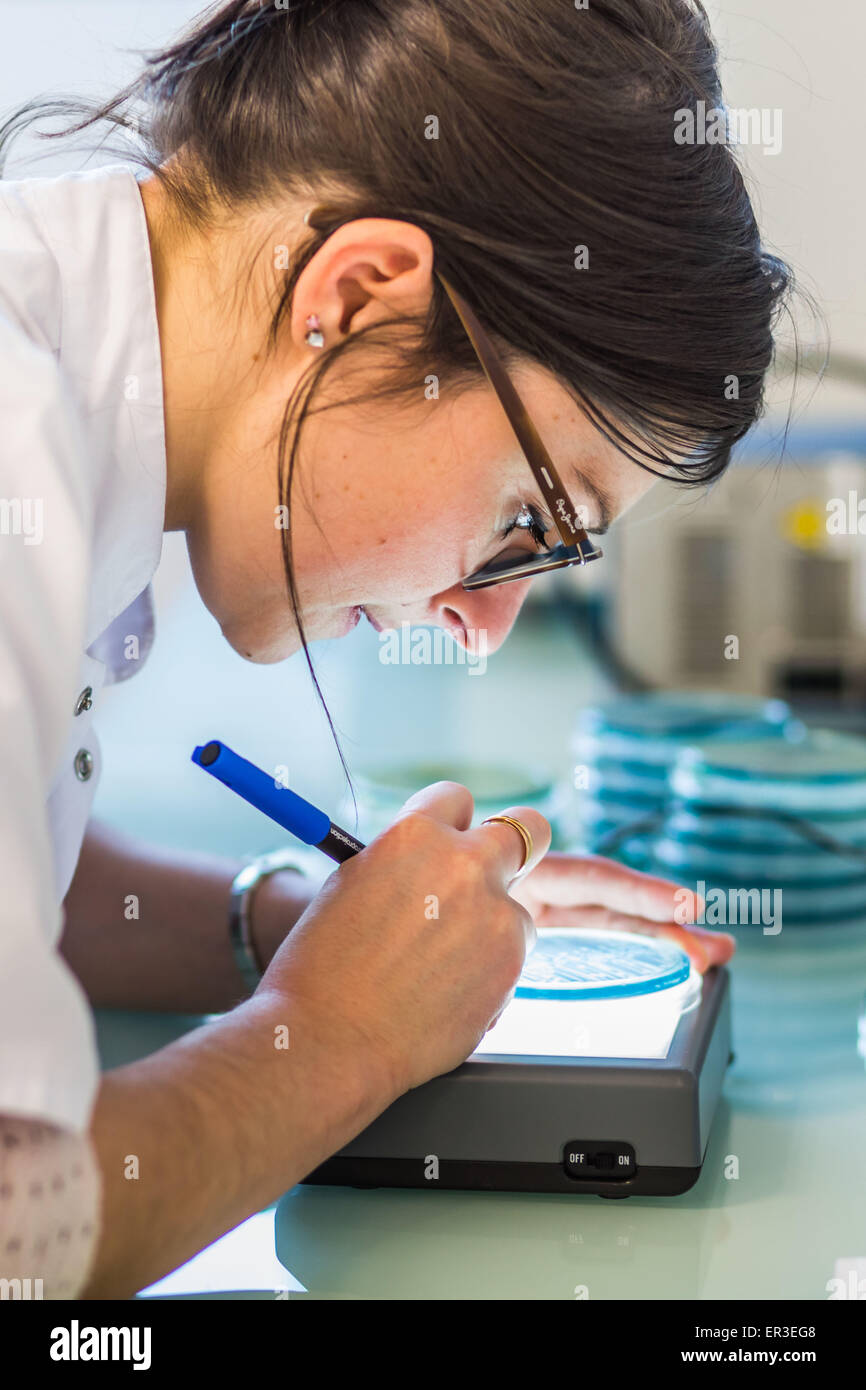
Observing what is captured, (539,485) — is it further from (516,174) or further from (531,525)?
(516,174)

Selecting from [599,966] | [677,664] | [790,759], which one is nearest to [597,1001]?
[599,966]

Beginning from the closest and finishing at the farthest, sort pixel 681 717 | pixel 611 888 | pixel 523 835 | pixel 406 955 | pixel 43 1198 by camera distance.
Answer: pixel 43 1198, pixel 406 955, pixel 523 835, pixel 611 888, pixel 681 717

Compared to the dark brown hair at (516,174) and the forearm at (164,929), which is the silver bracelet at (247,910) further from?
the dark brown hair at (516,174)

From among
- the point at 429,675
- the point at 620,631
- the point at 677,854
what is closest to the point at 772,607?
the point at 620,631

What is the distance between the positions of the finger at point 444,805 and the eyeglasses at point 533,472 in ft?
0.45

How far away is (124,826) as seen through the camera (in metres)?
1.34

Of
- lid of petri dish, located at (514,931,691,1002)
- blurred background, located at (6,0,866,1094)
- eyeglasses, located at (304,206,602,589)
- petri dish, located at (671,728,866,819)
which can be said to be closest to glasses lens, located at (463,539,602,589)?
eyeglasses, located at (304,206,602,589)

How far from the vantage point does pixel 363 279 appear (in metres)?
0.66

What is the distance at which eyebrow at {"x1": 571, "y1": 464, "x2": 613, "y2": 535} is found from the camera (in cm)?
74

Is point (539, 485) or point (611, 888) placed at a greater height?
point (539, 485)

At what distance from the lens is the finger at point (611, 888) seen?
34.0 inches

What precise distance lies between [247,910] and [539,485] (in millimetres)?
395

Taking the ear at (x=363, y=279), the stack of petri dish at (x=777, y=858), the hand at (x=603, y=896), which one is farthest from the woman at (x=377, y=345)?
the stack of petri dish at (x=777, y=858)
